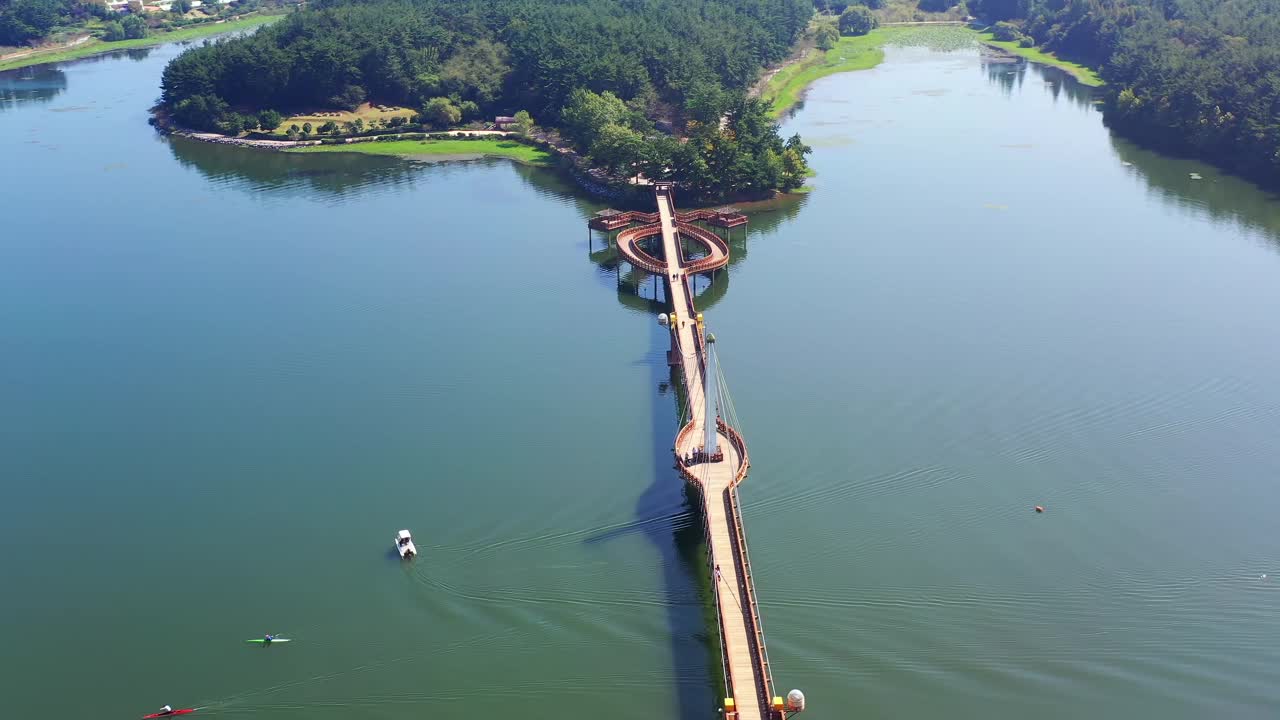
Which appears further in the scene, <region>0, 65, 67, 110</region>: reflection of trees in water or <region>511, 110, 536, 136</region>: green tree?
<region>0, 65, 67, 110</region>: reflection of trees in water

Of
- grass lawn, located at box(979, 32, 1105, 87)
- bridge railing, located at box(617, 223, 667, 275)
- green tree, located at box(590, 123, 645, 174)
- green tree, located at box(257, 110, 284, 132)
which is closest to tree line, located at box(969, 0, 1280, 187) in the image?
grass lawn, located at box(979, 32, 1105, 87)

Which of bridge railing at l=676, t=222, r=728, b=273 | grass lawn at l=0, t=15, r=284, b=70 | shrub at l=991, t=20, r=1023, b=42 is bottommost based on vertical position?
bridge railing at l=676, t=222, r=728, b=273

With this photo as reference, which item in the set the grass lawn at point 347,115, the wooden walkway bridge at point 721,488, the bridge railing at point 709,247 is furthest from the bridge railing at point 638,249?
the grass lawn at point 347,115

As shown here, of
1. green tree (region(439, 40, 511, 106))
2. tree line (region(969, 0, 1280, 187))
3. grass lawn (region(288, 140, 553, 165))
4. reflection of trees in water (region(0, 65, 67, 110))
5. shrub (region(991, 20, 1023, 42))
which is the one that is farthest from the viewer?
shrub (region(991, 20, 1023, 42))

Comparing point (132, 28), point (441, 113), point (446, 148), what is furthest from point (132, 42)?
point (446, 148)

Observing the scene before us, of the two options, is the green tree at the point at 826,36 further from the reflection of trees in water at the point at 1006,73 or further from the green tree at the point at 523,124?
the green tree at the point at 523,124

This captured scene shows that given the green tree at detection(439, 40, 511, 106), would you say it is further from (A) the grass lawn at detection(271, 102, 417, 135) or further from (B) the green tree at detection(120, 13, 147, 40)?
(B) the green tree at detection(120, 13, 147, 40)

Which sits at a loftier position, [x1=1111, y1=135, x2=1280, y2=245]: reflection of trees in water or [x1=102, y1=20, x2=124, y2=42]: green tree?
[x1=102, y1=20, x2=124, y2=42]: green tree

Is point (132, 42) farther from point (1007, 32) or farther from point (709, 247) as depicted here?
point (1007, 32)
